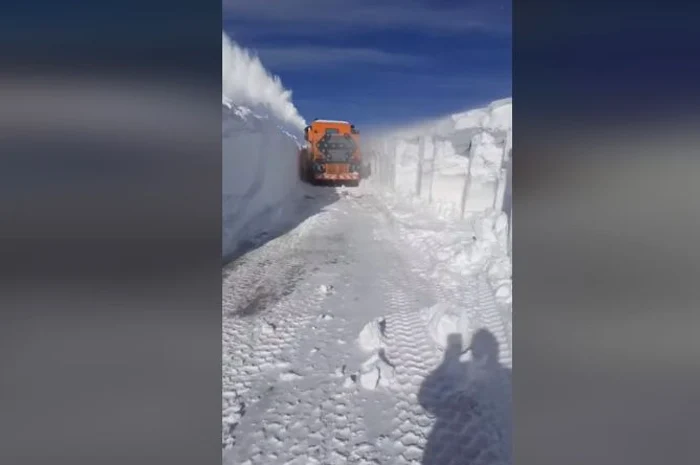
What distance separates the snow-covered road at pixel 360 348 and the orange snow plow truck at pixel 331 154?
0.05 m

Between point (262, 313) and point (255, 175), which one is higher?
point (255, 175)

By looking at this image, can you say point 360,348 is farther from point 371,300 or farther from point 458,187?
point 458,187

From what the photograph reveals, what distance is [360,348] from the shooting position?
992 mm

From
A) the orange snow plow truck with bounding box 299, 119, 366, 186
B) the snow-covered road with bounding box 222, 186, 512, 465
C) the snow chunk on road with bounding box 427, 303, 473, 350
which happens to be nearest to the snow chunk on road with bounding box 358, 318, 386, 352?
the snow-covered road with bounding box 222, 186, 512, 465

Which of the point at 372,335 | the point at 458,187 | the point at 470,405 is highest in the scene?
the point at 458,187

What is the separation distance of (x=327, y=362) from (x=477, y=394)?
0.34 metres

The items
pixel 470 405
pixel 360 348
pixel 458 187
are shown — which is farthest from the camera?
pixel 458 187

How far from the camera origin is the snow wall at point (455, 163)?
96 cm

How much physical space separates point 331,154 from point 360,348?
49cm

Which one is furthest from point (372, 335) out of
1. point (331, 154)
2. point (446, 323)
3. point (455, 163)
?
point (455, 163)

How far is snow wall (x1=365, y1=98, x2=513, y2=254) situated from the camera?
3.15 feet
